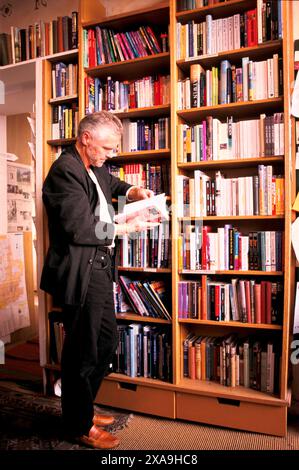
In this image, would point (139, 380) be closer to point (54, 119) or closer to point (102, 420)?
point (102, 420)

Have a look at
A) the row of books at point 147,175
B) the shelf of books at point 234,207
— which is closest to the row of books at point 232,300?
the shelf of books at point 234,207

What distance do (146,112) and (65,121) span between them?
546mm

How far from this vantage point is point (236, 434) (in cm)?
186

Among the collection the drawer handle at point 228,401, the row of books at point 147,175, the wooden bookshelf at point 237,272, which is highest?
the row of books at point 147,175

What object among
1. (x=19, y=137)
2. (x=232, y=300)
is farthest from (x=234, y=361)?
(x=19, y=137)

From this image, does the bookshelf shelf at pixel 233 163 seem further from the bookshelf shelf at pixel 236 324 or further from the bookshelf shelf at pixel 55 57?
the bookshelf shelf at pixel 55 57

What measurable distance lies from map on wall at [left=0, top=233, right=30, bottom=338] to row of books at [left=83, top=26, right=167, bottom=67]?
1.82m

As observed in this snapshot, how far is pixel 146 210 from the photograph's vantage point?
193cm

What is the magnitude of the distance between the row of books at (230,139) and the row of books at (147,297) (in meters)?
0.72

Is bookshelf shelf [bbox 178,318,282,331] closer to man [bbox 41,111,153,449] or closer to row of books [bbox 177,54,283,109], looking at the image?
man [bbox 41,111,153,449]

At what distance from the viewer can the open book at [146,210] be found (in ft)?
6.23

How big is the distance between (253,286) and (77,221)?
3.14 ft
